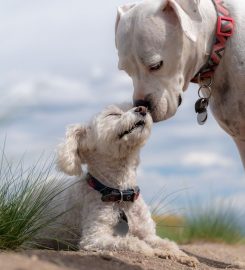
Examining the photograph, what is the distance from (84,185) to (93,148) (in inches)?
14.6

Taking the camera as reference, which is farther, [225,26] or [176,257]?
[225,26]

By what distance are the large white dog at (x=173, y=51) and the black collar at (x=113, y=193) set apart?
70cm

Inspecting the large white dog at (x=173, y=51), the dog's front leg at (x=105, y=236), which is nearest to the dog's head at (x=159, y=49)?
the large white dog at (x=173, y=51)

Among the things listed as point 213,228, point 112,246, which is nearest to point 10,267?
point 112,246

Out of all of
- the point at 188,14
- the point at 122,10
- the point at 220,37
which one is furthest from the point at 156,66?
the point at 122,10

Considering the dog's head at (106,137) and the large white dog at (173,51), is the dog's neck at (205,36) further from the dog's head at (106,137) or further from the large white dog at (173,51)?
the dog's head at (106,137)

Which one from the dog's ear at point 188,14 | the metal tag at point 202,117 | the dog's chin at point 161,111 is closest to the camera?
the dog's ear at point 188,14

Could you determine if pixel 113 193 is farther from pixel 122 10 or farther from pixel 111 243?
pixel 122 10

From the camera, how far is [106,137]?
5.78m

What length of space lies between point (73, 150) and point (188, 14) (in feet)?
4.91

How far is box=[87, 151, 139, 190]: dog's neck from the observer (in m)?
5.98

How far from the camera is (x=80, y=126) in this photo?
20.1 feet

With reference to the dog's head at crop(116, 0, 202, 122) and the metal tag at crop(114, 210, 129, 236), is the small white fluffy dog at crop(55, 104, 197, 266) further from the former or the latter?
the dog's head at crop(116, 0, 202, 122)

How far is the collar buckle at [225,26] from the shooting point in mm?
5918
